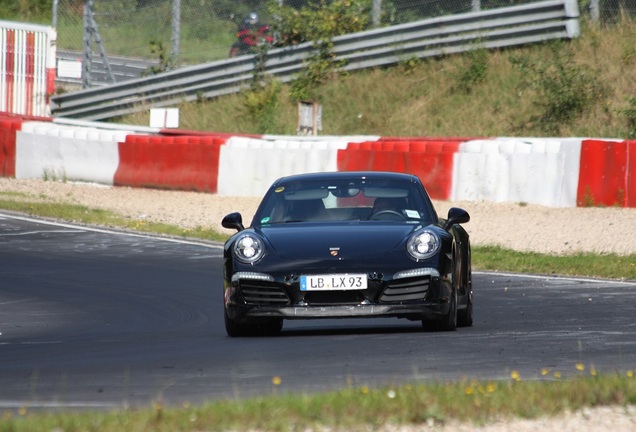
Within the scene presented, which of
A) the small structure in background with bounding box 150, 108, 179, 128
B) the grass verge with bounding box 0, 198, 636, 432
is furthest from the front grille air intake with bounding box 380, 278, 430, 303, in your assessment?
the small structure in background with bounding box 150, 108, 179, 128

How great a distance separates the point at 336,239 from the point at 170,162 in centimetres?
1329

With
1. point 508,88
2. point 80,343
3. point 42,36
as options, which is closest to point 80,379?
point 80,343

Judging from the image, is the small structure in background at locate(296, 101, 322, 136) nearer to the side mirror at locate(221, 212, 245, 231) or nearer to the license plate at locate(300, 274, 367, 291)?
the side mirror at locate(221, 212, 245, 231)

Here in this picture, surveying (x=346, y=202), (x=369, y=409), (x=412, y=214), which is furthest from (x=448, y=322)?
→ (x=369, y=409)

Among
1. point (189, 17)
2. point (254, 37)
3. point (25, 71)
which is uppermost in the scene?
point (189, 17)

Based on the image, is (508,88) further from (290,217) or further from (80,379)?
(80,379)

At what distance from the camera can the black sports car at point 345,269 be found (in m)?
9.62

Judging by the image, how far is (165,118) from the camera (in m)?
25.0

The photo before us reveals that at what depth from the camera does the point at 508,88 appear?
2577 centimetres

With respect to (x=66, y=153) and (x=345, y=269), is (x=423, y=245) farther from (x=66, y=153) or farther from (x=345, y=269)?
(x=66, y=153)

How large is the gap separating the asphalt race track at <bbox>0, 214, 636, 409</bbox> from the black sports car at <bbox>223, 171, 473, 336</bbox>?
0.19m

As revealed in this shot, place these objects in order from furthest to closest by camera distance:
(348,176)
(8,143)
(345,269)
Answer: (8,143)
(348,176)
(345,269)

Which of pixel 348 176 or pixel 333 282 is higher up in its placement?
pixel 348 176

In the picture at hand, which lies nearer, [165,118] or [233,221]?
[233,221]
